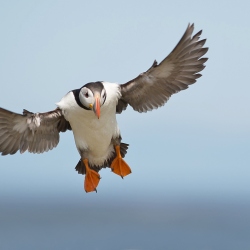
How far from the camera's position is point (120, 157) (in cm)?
1401

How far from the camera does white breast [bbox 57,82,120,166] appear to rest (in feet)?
42.3

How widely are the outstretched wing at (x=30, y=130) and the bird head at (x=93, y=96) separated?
121 centimetres

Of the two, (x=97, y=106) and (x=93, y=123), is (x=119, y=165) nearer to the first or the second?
(x=93, y=123)

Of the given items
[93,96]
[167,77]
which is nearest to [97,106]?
[93,96]

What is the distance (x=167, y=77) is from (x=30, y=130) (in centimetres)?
238

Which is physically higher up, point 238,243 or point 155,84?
point 238,243

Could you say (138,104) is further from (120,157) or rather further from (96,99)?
(96,99)

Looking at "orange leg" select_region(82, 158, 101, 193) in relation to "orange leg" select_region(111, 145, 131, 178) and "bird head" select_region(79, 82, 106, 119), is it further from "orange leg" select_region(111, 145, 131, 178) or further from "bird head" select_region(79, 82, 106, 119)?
"bird head" select_region(79, 82, 106, 119)

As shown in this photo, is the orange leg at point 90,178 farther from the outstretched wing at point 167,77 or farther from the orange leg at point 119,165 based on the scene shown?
the outstretched wing at point 167,77

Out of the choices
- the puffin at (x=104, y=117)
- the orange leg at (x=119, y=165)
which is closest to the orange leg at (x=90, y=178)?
the puffin at (x=104, y=117)

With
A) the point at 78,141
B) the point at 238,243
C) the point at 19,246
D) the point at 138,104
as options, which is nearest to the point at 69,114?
the point at 78,141

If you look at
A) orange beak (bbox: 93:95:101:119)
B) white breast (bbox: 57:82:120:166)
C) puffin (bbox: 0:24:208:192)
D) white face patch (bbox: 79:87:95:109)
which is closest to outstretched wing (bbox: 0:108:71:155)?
puffin (bbox: 0:24:208:192)

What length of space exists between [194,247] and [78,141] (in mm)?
67555

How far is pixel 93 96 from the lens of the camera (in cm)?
1238
